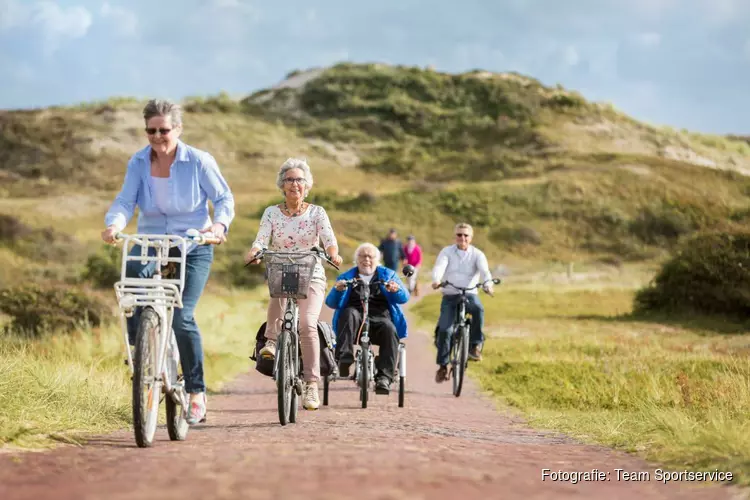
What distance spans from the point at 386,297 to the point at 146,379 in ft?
16.4

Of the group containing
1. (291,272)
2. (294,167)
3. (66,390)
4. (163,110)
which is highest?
(163,110)

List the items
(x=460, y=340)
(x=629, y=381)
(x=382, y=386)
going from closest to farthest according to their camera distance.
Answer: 1. (x=382, y=386)
2. (x=629, y=381)
3. (x=460, y=340)

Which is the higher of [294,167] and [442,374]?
[294,167]

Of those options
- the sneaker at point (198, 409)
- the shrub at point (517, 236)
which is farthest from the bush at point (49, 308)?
the shrub at point (517, 236)

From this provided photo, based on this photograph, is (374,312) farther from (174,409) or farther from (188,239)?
(188,239)

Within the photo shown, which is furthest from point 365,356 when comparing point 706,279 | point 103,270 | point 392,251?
point 103,270

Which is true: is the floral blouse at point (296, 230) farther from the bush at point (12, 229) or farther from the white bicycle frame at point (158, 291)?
the bush at point (12, 229)

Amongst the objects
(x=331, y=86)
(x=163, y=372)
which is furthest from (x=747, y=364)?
(x=331, y=86)

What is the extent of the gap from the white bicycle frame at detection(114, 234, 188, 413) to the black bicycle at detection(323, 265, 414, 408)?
3938 mm

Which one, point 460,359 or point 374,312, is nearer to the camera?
point 374,312

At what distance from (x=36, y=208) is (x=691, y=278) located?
49806 mm

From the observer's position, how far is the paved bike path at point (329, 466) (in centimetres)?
515

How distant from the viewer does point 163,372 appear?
7.12 meters

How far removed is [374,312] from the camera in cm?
1166
